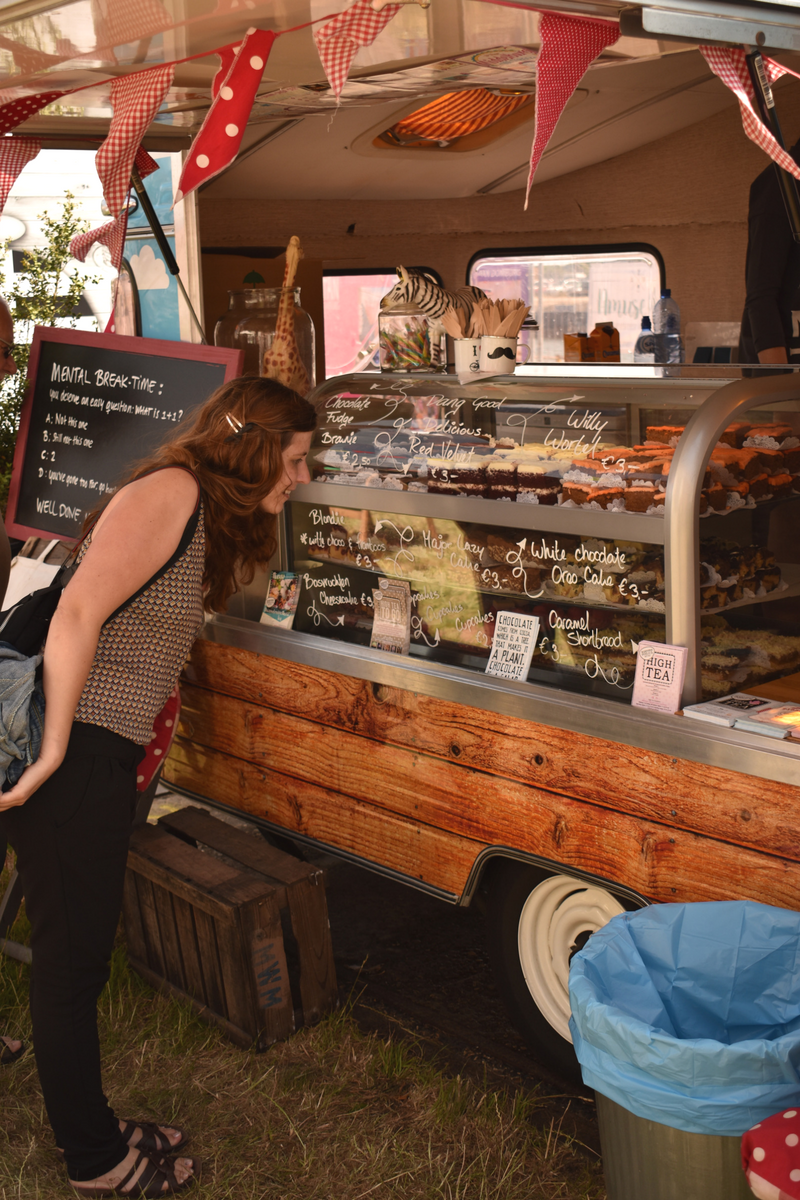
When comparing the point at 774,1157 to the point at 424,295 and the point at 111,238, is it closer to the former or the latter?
the point at 424,295

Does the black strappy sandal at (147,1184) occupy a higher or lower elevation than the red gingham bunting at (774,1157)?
lower

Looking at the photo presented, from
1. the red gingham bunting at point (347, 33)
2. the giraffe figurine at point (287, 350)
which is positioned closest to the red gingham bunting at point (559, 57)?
the red gingham bunting at point (347, 33)

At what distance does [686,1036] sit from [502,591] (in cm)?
136

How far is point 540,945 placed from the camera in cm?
311

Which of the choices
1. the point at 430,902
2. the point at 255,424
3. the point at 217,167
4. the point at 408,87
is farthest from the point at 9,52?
the point at 430,902

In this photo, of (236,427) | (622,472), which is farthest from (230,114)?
(622,472)

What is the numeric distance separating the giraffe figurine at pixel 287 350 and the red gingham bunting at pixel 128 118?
88 cm

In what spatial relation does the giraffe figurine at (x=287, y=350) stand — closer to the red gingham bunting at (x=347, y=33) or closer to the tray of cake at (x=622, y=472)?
the tray of cake at (x=622, y=472)

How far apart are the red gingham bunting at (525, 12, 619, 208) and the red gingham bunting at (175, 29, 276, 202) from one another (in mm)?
748

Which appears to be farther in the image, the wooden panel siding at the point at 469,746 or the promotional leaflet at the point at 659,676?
the promotional leaflet at the point at 659,676

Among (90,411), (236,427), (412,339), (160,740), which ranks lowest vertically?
(160,740)

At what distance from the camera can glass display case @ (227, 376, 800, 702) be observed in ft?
8.99

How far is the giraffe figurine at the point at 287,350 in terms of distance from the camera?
3.96 m

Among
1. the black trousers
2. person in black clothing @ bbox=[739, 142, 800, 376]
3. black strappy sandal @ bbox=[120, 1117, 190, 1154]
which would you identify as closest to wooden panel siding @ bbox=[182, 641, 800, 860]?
the black trousers
